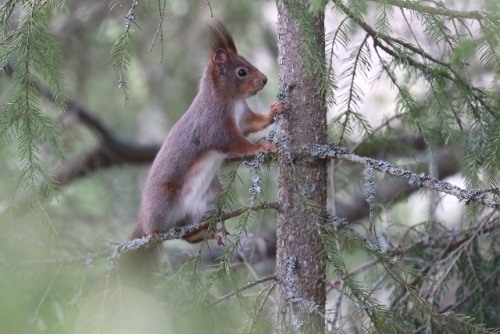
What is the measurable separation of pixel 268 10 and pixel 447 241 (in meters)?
1.80

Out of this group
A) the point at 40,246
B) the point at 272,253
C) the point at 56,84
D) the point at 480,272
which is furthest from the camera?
the point at 272,253

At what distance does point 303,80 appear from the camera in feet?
5.77

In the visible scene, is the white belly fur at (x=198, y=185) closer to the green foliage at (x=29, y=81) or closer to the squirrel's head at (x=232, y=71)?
the squirrel's head at (x=232, y=71)

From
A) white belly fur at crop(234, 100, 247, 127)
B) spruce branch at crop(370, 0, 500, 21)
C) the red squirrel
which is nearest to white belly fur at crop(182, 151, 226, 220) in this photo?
the red squirrel

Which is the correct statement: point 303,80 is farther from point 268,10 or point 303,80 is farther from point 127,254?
point 268,10

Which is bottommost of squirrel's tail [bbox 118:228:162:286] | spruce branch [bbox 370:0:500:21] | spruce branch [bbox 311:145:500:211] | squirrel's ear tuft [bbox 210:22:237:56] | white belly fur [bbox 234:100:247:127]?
squirrel's tail [bbox 118:228:162:286]

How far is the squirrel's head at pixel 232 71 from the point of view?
212 cm

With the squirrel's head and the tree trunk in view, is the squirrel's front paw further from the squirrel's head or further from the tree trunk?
the squirrel's head

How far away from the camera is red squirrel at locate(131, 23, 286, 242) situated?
2.03 m

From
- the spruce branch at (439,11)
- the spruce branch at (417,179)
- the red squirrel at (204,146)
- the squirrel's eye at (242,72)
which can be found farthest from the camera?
the squirrel's eye at (242,72)

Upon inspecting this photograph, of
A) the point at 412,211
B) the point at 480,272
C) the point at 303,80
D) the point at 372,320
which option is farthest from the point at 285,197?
the point at 412,211

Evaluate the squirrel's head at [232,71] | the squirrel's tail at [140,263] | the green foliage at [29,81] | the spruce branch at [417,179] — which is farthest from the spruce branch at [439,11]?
the squirrel's tail at [140,263]

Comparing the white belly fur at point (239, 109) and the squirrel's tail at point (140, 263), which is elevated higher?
the white belly fur at point (239, 109)

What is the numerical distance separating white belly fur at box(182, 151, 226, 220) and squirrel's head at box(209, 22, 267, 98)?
10.8 inches
